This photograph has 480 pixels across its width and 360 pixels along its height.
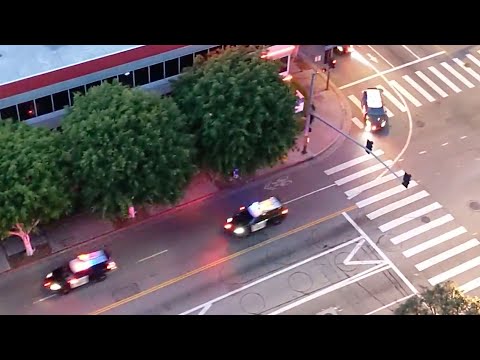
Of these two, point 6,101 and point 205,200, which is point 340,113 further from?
point 6,101

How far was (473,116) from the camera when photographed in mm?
53156

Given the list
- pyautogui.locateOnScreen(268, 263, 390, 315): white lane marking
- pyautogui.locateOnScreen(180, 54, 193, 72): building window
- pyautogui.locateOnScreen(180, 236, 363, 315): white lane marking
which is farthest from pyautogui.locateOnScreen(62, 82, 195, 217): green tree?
pyautogui.locateOnScreen(268, 263, 390, 315): white lane marking

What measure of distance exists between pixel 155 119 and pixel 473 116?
2392 centimetres

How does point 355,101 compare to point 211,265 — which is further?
point 355,101

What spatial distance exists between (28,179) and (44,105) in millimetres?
6346

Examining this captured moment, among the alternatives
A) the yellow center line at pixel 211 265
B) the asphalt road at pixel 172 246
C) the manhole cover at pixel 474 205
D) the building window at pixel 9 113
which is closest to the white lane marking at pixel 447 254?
the manhole cover at pixel 474 205

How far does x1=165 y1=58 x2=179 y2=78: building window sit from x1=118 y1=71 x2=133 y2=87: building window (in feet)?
7.53

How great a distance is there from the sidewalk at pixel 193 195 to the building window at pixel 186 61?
696 cm

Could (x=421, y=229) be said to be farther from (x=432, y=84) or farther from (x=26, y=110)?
(x=26, y=110)

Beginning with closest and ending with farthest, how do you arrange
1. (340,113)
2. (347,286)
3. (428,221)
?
(347,286) → (428,221) → (340,113)

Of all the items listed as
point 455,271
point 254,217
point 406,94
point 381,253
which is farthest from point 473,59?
point 254,217

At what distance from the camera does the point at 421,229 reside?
4653 centimetres

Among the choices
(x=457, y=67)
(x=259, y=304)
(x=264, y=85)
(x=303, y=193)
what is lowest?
(x=259, y=304)

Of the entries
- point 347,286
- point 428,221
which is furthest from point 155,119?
point 428,221
